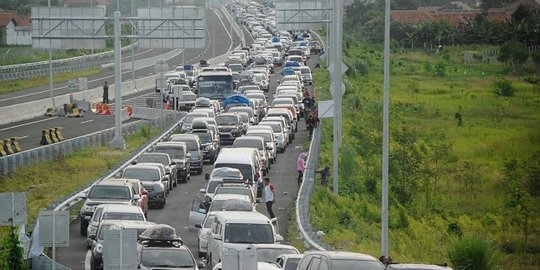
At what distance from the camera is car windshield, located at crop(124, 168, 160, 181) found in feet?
133

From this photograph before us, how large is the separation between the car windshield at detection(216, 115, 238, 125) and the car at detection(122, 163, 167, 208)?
698 inches

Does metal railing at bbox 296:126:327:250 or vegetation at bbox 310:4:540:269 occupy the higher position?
metal railing at bbox 296:126:327:250

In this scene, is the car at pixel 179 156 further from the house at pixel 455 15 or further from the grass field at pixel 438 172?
the house at pixel 455 15

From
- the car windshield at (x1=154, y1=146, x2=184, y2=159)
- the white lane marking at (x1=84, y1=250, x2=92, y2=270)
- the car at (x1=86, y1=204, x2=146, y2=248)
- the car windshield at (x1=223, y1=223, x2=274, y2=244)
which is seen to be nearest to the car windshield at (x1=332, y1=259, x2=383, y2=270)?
the car windshield at (x1=223, y1=223, x2=274, y2=244)

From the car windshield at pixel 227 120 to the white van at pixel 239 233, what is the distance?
97.9 ft

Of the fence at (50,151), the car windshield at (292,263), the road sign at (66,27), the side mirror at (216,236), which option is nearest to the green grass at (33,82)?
the fence at (50,151)

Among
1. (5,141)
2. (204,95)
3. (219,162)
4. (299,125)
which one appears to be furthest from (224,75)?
(219,162)

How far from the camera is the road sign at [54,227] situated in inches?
864

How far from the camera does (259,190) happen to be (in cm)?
4144

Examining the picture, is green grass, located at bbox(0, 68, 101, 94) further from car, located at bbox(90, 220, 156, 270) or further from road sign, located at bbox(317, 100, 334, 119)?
car, located at bbox(90, 220, 156, 270)

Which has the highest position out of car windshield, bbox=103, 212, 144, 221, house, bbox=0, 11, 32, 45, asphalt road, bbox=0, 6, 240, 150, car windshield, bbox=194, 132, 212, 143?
house, bbox=0, 11, 32, 45

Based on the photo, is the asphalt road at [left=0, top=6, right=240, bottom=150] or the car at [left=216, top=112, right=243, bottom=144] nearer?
the car at [left=216, top=112, right=243, bottom=144]

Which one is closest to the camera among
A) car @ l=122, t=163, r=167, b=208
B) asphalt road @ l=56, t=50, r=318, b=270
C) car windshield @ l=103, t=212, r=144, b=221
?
car windshield @ l=103, t=212, r=144, b=221

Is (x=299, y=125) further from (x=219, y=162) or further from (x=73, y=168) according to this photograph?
(x=219, y=162)
